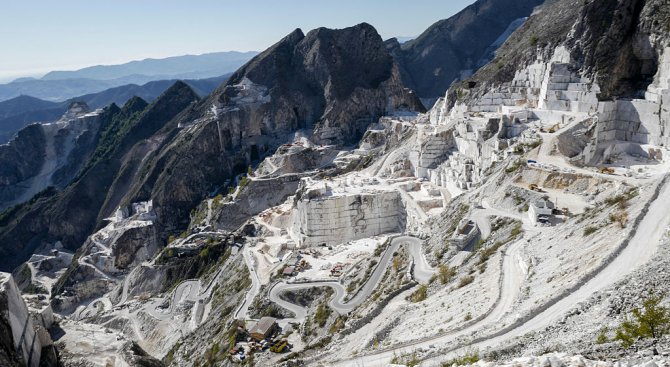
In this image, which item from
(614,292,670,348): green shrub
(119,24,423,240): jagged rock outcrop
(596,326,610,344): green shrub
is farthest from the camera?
(119,24,423,240): jagged rock outcrop

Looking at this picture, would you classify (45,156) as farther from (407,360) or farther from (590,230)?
(590,230)

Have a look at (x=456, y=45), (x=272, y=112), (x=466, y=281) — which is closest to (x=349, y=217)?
(x=466, y=281)

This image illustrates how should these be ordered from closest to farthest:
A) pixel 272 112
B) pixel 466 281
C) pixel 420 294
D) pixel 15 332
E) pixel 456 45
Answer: pixel 15 332 < pixel 466 281 < pixel 420 294 < pixel 272 112 < pixel 456 45

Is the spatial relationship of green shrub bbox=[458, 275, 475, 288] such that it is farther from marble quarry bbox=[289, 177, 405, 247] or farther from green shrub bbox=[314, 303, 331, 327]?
marble quarry bbox=[289, 177, 405, 247]

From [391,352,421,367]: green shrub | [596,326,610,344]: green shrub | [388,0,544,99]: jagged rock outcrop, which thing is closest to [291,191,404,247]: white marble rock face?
[391,352,421,367]: green shrub

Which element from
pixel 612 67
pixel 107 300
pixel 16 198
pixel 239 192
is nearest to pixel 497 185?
pixel 612 67
